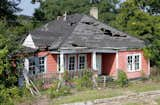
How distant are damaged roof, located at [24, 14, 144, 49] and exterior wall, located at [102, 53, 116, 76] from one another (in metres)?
1.47

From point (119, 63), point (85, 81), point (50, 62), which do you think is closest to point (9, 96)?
point (85, 81)

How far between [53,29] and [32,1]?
43.2ft

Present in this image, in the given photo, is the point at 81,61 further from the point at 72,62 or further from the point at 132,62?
the point at 132,62

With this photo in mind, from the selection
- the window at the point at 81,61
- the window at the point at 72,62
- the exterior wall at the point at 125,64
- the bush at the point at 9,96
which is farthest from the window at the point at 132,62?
the bush at the point at 9,96

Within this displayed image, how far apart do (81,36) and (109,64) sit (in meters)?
3.88

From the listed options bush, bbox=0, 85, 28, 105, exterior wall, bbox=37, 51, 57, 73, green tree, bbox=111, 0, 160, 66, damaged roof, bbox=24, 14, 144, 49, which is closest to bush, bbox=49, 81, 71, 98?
bush, bbox=0, 85, 28, 105

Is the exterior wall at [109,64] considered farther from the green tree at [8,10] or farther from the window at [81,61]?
the green tree at [8,10]

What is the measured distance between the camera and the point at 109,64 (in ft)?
107

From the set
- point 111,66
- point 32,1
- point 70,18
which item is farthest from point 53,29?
point 32,1

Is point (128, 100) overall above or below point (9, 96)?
below

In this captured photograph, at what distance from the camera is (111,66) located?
107ft

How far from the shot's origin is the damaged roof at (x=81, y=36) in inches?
1163

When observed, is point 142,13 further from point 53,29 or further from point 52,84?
point 52,84

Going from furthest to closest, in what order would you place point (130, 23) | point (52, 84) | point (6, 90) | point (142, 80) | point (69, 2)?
point (69, 2) → point (130, 23) → point (142, 80) → point (52, 84) → point (6, 90)
